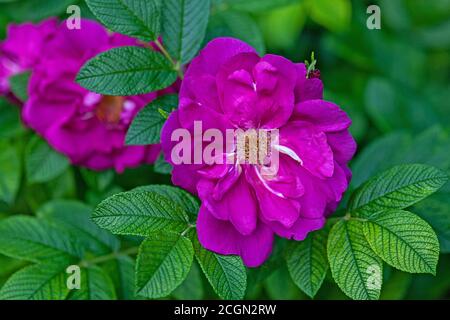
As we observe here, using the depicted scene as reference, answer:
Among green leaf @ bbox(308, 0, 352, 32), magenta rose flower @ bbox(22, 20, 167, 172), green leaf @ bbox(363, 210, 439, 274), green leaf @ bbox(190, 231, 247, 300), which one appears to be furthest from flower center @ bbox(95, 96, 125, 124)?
green leaf @ bbox(308, 0, 352, 32)

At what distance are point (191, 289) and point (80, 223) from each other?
0.79 ft

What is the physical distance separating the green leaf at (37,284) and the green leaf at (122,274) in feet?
0.38

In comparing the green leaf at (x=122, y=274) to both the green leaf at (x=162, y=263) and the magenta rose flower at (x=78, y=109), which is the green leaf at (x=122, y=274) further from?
Answer: the green leaf at (x=162, y=263)

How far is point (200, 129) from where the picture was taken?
A: 935mm

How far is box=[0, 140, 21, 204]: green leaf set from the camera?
1.34 m

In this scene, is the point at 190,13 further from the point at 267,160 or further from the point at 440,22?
the point at 440,22

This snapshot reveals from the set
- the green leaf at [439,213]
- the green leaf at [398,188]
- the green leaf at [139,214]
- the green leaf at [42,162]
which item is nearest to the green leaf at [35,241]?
the green leaf at [42,162]

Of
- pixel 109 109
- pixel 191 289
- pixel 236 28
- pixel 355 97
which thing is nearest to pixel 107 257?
pixel 191 289

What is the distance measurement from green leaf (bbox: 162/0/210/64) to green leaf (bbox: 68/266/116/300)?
1.22 feet

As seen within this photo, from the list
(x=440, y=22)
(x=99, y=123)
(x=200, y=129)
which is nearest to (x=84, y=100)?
(x=99, y=123)

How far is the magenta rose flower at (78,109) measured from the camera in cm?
121

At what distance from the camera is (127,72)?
1.04 meters

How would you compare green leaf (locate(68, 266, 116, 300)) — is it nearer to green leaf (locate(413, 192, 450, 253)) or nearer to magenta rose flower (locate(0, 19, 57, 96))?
magenta rose flower (locate(0, 19, 57, 96))
